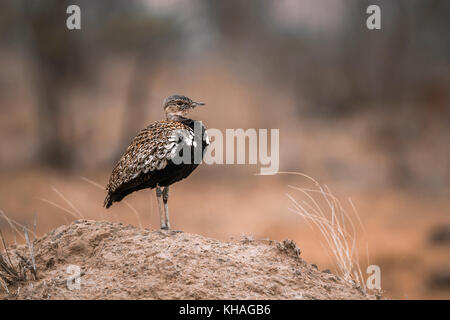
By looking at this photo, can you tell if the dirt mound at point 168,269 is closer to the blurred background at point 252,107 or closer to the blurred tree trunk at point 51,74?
the blurred background at point 252,107

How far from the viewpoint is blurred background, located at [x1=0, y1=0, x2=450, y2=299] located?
12.4 metres

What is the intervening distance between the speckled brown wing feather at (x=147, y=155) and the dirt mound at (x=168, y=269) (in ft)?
1.28

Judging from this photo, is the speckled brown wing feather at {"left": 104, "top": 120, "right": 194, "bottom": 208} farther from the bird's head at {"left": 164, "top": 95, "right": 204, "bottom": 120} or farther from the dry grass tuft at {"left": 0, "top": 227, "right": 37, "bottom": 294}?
the dry grass tuft at {"left": 0, "top": 227, "right": 37, "bottom": 294}

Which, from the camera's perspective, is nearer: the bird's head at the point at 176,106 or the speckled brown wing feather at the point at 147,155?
the speckled brown wing feather at the point at 147,155

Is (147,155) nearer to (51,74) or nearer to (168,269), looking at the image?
(168,269)

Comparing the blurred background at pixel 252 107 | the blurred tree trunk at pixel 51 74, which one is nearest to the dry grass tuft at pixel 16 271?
the blurred background at pixel 252 107

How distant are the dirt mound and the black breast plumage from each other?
1.26 feet

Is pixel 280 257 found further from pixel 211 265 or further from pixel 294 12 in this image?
pixel 294 12

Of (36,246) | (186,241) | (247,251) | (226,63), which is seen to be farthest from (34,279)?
(226,63)

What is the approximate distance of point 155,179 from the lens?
13.1 ft

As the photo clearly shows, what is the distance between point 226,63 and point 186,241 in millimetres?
17085

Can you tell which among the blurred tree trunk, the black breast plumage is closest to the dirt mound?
the black breast plumage

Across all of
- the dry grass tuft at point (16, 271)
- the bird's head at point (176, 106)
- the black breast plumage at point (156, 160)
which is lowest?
the dry grass tuft at point (16, 271)

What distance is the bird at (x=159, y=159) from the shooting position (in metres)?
3.97
